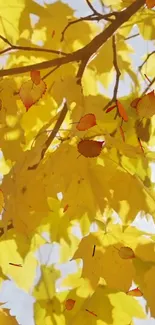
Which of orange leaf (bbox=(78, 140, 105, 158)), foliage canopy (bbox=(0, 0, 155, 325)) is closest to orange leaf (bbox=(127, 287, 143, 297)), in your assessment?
foliage canopy (bbox=(0, 0, 155, 325))

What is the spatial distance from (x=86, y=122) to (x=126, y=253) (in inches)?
9.1

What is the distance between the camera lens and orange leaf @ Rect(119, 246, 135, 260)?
33.6 inches

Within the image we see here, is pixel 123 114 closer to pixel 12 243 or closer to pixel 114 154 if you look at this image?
pixel 114 154

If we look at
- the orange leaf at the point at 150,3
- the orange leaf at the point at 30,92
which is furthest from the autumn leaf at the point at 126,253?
the orange leaf at the point at 150,3

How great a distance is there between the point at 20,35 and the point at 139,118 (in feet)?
0.81

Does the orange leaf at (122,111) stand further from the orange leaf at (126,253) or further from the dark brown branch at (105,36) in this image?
the orange leaf at (126,253)

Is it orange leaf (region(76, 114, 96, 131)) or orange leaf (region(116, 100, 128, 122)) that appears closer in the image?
orange leaf (region(76, 114, 96, 131))

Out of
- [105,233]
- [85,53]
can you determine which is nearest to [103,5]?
[85,53]

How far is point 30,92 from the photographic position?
34.3 inches

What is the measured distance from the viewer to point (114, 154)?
86 cm

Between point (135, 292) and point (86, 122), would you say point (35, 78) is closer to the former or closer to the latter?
point (86, 122)

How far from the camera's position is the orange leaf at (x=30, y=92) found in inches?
34.2

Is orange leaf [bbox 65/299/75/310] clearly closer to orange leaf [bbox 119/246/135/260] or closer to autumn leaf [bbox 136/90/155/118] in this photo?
orange leaf [bbox 119/246/135/260]

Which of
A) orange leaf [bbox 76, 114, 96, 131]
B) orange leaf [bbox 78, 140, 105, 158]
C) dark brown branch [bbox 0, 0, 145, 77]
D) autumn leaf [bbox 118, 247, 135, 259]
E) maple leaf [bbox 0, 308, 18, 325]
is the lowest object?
maple leaf [bbox 0, 308, 18, 325]
